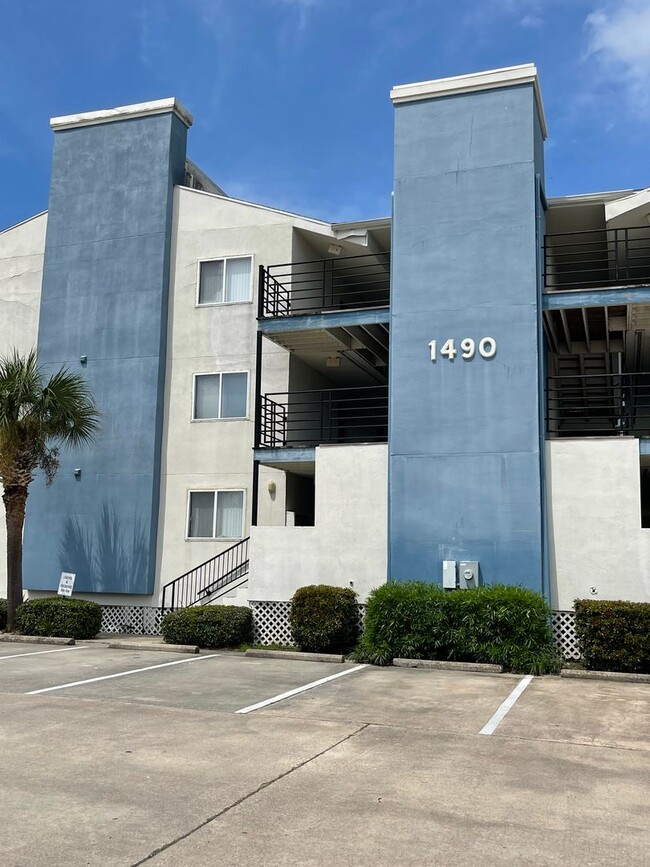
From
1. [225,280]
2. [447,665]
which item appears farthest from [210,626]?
[225,280]

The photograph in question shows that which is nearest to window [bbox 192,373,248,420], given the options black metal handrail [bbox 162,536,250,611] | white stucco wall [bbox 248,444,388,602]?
black metal handrail [bbox 162,536,250,611]

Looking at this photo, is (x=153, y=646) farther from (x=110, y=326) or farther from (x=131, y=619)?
(x=110, y=326)

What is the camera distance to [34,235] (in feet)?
74.4

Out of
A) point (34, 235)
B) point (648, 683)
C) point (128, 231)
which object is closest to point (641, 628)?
point (648, 683)

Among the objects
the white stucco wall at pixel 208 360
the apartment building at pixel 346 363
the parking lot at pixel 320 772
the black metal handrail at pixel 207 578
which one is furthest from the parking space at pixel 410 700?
the white stucco wall at pixel 208 360

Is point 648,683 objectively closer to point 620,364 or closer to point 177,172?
point 620,364

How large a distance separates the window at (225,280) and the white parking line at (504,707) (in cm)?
1147

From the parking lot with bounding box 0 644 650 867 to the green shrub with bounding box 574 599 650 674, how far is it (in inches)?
45.3

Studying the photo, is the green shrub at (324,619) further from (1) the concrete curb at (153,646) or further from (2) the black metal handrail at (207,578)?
(2) the black metal handrail at (207,578)

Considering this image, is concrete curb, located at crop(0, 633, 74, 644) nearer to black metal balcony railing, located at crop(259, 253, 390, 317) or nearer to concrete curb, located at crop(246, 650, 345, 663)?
concrete curb, located at crop(246, 650, 345, 663)

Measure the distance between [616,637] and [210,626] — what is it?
7.57 metres

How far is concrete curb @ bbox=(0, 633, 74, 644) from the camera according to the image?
17469 millimetres

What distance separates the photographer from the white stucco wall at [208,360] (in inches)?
772

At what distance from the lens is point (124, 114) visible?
21.4 m
